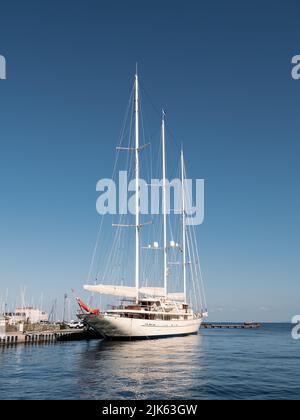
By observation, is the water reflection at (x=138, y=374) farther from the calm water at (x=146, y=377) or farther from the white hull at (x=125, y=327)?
the white hull at (x=125, y=327)

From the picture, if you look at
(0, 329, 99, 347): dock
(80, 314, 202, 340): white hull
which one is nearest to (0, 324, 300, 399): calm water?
(80, 314, 202, 340): white hull

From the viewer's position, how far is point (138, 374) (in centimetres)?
3712

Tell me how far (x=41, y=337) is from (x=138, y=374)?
47925mm

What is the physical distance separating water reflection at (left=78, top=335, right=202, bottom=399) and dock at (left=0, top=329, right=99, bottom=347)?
23377 mm

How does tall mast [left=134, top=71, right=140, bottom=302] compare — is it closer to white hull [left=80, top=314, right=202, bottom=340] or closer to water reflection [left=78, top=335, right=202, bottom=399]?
white hull [left=80, top=314, right=202, bottom=340]

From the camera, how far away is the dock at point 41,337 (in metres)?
70.1

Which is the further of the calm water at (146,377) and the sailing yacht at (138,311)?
the sailing yacht at (138,311)

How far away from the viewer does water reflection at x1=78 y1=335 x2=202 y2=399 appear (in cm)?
2967

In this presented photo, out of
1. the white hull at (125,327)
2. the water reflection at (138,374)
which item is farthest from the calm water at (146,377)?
the white hull at (125,327)

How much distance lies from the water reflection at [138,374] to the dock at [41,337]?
76.7ft

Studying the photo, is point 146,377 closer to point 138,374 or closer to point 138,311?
point 138,374

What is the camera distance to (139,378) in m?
35.1
